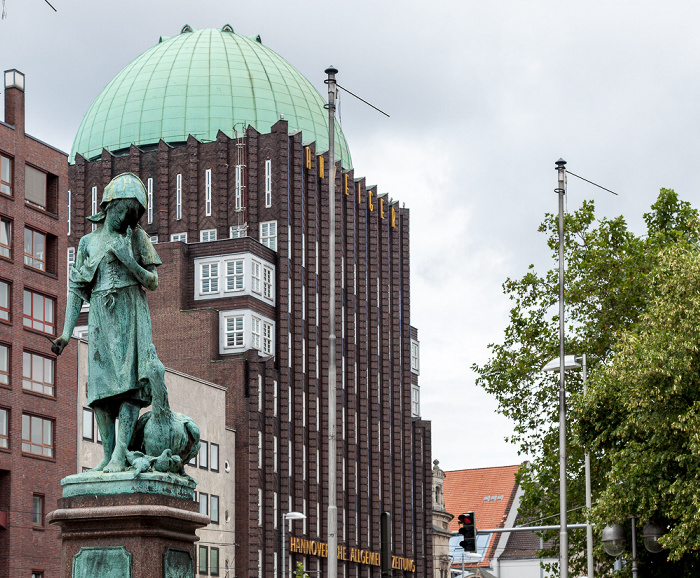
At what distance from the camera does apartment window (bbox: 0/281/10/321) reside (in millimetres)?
61881

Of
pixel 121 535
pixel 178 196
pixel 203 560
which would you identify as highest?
pixel 178 196

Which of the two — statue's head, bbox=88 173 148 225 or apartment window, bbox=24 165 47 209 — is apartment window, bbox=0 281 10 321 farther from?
statue's head, bbox=88 173 148 225

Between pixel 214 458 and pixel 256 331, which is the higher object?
pixel 256 331

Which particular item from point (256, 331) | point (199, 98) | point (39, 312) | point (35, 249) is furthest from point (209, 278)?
point (39, 312)

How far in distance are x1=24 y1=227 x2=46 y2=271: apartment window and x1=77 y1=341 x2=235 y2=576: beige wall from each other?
918 cm

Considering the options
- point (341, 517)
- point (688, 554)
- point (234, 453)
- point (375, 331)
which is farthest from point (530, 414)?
point (375, 331)

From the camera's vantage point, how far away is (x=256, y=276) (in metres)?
82.9

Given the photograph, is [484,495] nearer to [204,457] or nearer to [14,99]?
[204,457]

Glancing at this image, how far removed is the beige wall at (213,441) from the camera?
7231cm

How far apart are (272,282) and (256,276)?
8.90ft

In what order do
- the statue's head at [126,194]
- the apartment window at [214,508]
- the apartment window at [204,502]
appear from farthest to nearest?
the apartment window at [214,508] → the apartment window at [204,502] → the statue's head at [126,194]

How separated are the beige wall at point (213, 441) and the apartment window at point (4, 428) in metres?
10.8

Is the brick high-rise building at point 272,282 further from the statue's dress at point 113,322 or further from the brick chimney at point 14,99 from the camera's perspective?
the statue's dress at point 113,322

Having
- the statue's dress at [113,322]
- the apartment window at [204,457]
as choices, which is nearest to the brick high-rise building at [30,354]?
the apartment window at [204,457]
